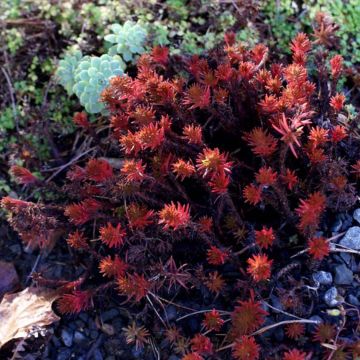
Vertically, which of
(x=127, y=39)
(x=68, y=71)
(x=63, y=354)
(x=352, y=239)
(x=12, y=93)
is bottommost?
(x=63, y=354)

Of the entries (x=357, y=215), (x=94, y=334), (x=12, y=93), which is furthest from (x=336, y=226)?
(x=12, y=93)

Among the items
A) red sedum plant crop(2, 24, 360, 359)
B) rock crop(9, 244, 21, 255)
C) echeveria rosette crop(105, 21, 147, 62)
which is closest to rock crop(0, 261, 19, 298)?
rock crop(9, 244, 21, 255)

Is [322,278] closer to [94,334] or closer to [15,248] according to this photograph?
[94,334]

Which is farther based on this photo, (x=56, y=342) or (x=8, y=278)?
(x=8, y=278)

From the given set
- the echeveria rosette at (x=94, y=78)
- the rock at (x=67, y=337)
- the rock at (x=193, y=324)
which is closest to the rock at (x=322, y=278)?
the rock at (x=193, y=324)

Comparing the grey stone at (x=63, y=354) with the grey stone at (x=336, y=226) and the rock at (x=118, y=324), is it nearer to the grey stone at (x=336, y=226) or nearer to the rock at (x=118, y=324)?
the rock at (x=118, y=324)

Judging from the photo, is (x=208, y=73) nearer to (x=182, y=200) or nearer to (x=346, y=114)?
(x=182, y=200)
